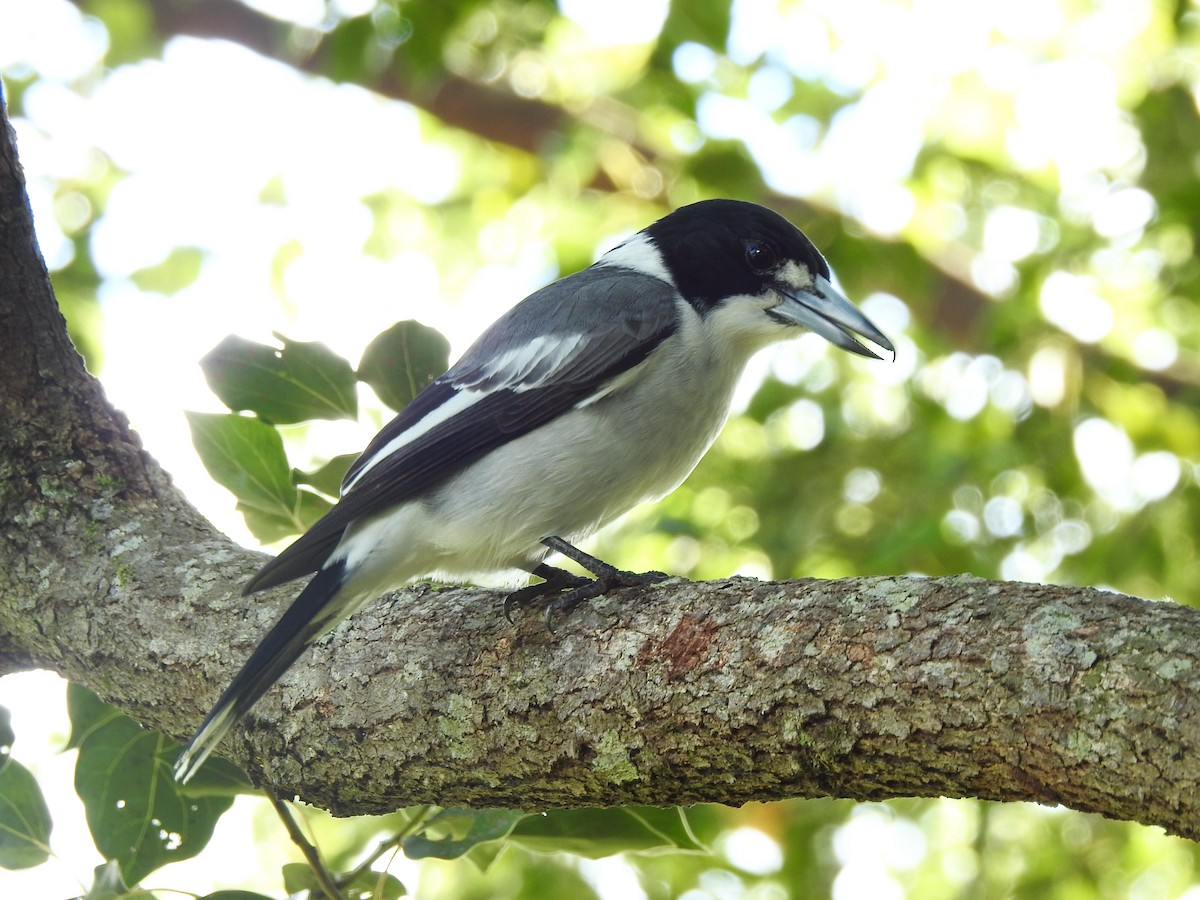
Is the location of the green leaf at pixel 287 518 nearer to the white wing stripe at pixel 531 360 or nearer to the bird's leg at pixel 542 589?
the white wing stripe at pixel 531 360

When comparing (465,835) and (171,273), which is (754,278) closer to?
(465,835)

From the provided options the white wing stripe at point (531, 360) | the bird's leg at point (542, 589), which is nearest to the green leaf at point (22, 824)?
the bird's leg at point (542, 589)

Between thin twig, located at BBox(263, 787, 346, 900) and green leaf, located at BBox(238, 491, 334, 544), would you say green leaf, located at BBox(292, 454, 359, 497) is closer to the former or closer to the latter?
green leaf, located at BBox(238, 491, 334, 544)

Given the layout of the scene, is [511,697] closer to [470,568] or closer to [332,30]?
[470,568]

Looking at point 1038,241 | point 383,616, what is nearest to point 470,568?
point 383,616

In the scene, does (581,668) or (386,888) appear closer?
(581,668)

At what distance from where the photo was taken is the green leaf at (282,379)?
2.71 m

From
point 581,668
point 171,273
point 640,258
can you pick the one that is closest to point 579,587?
point 581,668

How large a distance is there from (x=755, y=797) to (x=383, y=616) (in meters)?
0.90

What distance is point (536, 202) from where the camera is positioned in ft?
21.7

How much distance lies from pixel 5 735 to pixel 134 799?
335mm

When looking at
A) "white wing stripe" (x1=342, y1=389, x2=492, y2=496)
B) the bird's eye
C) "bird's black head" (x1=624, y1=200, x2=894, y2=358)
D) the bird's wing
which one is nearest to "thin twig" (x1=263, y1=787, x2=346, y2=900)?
the bird's wing

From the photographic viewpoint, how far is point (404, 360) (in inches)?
111

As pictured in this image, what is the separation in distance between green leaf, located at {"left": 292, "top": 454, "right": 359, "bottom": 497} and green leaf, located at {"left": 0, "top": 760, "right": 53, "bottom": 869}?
89cm
